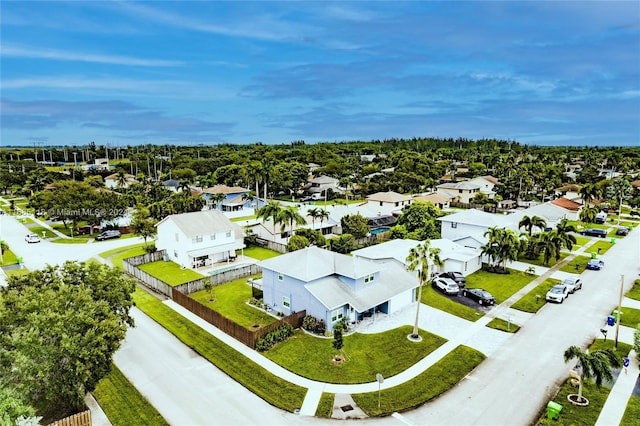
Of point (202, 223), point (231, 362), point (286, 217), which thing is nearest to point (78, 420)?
point (231, 362)

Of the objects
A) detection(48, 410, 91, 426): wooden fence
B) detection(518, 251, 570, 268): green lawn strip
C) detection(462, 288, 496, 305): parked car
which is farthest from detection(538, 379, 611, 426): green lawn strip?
detection(518, 251, 570, 268): green lawn strip

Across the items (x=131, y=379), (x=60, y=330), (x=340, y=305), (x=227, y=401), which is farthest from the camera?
(x=340, y=305)

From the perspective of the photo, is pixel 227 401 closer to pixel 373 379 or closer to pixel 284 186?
pixel 373 379

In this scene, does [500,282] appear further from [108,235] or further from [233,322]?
[108,235]

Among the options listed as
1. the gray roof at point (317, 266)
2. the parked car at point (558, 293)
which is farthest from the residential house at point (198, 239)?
the parked car at point (558, 293)

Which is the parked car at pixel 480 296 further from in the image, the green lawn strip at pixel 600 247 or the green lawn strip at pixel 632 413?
the green lawn strip at pixel 600 247

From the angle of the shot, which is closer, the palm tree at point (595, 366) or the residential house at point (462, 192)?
the palm tree at point (595, 366)

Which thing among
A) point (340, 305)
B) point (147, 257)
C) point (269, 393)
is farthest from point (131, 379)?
point (147, 257)
